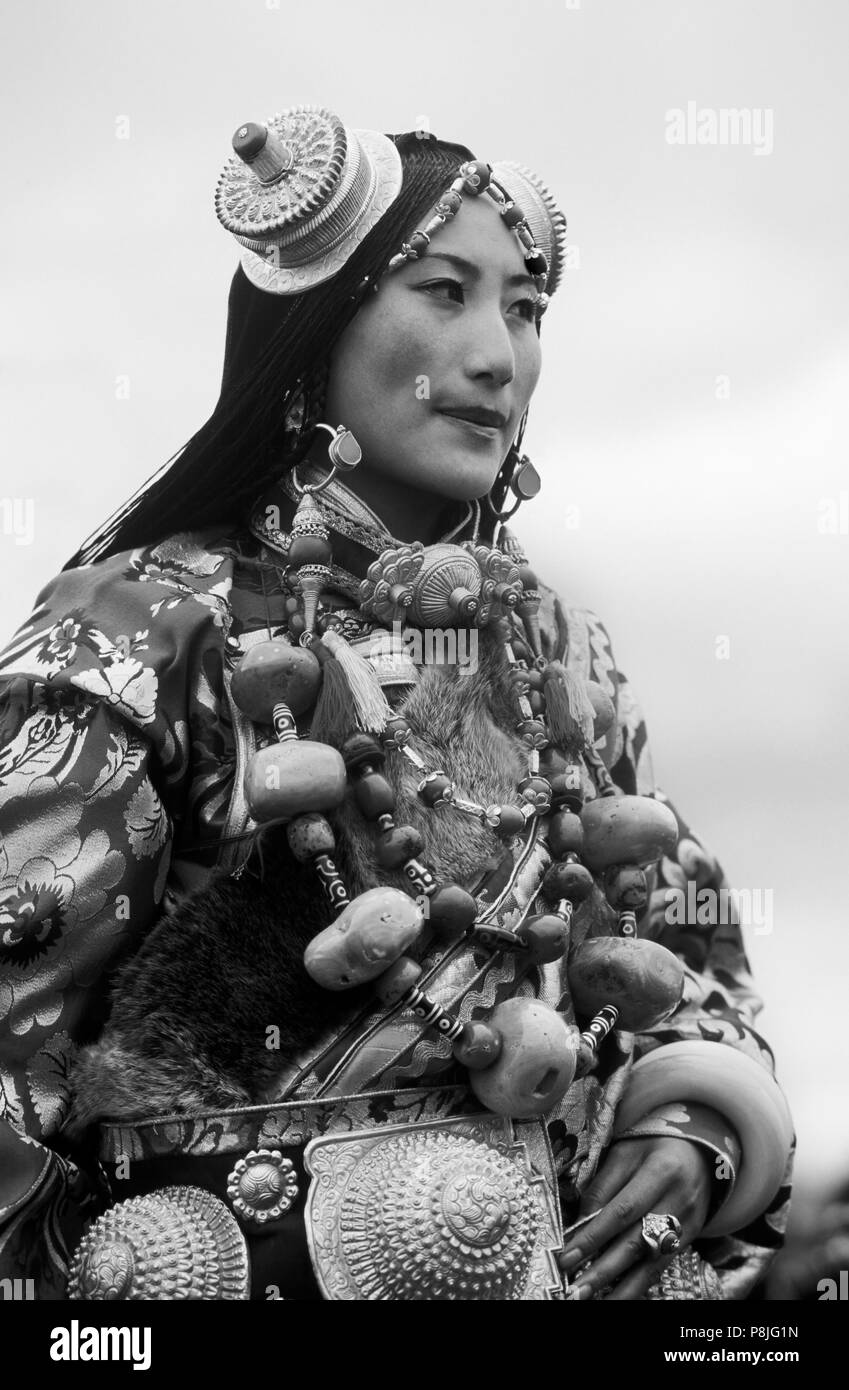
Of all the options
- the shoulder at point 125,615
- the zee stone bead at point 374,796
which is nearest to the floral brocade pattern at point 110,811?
the shoulder at point 125,615

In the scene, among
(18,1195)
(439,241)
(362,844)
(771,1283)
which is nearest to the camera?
(18,1195)

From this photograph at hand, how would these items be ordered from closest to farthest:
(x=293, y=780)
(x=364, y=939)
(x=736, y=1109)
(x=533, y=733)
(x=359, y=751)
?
(x=364, y=939) → (x=293, y=780) → (x=359, y=751) → (x=736, y=1109) → (x=533, y=733)

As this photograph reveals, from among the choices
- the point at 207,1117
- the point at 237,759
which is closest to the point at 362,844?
→ the point at 237,759

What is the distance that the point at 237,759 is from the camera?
291 cm

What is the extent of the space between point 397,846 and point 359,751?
0.17 metres

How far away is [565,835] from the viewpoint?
3029 mm

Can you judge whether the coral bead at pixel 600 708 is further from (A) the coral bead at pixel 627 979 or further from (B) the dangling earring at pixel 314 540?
(B) the dangling earring at pixel 314 540

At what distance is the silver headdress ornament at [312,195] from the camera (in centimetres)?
306

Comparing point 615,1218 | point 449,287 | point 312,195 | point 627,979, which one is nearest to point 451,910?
point 627,979

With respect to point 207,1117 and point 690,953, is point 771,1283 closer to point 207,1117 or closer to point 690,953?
point 690,953

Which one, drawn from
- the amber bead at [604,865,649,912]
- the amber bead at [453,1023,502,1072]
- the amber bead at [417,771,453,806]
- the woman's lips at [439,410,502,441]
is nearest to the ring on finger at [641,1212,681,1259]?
the amber bead at [453,1023,502,1072]

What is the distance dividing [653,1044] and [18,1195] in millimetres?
1149

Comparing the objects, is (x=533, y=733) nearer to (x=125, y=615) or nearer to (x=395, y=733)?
(x=395, y=733)

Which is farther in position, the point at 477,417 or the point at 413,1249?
the point at 477,417
